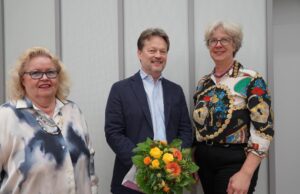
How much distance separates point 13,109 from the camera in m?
1.70

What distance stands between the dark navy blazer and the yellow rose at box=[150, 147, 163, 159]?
0.32 meters

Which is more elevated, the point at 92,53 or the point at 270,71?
the point at 92,53

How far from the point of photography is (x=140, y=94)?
2.12m

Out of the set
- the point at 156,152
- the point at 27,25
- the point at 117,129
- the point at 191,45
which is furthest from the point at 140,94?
the point at 27,25

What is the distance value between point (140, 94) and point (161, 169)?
2.08 ft

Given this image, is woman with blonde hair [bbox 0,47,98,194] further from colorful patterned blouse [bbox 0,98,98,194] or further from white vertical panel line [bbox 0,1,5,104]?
white vertical panel line [bbox 0,1,5,104]

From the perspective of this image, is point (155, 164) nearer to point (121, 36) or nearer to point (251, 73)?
point (251, 73)

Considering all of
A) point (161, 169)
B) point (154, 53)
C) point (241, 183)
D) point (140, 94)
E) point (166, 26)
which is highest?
point (166, 26)

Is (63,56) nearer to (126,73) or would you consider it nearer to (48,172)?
(126,73)

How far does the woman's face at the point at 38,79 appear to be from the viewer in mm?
1738

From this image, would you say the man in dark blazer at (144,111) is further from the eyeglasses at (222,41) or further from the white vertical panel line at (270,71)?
the white vertical panel line at (270,71)

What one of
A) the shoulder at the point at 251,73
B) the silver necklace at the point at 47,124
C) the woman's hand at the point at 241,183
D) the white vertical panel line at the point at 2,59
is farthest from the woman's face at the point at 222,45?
the white vertical panel line at the point at 2,59

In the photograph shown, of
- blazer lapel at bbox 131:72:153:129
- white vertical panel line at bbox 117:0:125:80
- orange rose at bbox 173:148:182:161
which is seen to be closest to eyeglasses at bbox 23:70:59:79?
blazer lapel at bbox 131:72:153:129

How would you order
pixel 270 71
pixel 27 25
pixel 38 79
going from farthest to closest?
pixel 27 25
pixel 270 71
pixel 38 79
